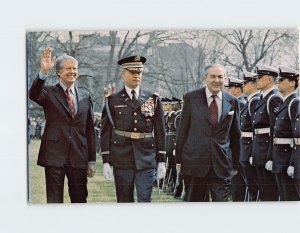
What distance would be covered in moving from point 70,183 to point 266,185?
1515 mm

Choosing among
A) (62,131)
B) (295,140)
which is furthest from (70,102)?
(295,140)

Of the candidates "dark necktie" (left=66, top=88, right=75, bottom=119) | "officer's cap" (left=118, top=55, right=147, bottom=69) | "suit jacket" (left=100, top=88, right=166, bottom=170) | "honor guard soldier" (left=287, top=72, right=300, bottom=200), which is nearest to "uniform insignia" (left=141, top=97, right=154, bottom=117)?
"suit jacket" (left=100, top=88, right=166, bottom=170)

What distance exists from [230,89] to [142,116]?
2.33ft

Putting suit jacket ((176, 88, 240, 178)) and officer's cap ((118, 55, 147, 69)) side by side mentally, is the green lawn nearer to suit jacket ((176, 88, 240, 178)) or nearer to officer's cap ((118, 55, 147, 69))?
suit jacket ((176, 88, 240, 178))

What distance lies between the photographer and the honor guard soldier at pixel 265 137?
584 centimetres

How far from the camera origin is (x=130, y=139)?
5820 millimetres

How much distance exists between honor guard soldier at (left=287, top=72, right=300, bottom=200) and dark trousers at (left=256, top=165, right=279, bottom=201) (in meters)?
0.15

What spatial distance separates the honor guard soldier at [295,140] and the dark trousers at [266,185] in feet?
0.49

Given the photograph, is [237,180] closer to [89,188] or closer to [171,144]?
[171,144]

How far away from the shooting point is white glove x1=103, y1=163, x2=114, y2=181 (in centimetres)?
580
